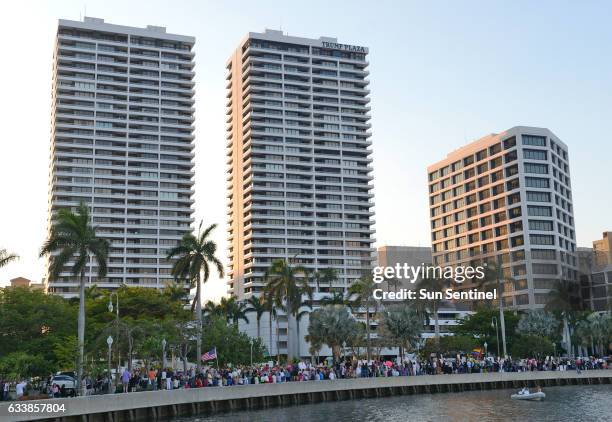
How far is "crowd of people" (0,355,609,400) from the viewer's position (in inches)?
2009

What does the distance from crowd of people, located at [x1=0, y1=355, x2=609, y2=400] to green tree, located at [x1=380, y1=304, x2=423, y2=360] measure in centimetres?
1429

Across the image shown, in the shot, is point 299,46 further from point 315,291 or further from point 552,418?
point 552,418

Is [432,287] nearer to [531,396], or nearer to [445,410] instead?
[531,396]

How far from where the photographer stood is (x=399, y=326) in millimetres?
89562

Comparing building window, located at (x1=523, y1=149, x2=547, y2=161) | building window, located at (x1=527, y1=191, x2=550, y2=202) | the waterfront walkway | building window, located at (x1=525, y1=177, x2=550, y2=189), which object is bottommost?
the waterfront walkway

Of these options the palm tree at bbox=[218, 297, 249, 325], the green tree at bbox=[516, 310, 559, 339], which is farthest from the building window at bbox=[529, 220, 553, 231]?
the palm tree at bbox=[218, 297, 249, 325]

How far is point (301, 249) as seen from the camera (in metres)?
184

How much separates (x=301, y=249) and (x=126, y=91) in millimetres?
58041

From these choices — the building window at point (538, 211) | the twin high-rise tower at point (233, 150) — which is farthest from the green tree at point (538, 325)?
the twin high-rise tower at point (233, 150)

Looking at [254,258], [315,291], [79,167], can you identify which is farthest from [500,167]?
[79,167]

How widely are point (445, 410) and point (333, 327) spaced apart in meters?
34.2

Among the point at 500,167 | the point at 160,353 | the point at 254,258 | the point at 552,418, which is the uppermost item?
the point at 500,167

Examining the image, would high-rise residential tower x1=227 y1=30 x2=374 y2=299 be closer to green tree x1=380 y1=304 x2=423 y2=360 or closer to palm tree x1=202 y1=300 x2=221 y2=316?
palm tree x1=202 y1=300 x2=221 y2=316

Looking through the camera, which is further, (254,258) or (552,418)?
(254,258)
